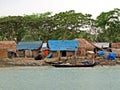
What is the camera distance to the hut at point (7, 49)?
166ft

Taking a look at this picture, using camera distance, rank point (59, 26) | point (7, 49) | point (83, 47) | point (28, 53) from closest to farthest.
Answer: point (83, 47) < point (7, 49) < point (28, 53) < point (59, 26)

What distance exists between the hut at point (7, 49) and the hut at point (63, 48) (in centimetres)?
493

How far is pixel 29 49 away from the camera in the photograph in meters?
52.4

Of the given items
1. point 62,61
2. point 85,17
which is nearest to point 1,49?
point 62,61

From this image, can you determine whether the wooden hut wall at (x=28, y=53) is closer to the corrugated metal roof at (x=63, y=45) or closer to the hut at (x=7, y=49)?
the hut at (x=7, y=49)

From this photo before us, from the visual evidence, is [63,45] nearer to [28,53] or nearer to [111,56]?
[28,53]

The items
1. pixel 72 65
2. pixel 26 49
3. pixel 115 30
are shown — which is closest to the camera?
pixel 72 65

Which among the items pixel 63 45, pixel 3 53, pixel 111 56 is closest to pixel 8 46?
pixel 3 53

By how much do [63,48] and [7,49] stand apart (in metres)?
6.77

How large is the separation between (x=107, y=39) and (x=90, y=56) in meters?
13.7

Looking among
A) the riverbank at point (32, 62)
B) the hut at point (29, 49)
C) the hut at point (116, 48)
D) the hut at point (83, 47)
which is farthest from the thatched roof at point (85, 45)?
the hut at point (29, 49)

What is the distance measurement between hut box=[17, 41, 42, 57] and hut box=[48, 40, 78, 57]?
2546 mm

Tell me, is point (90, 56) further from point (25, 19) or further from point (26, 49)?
point (25, 19)

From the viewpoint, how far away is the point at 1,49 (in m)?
50.7
